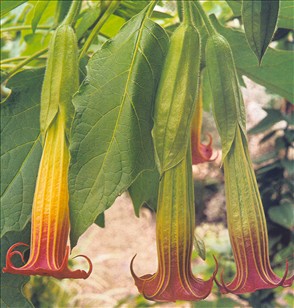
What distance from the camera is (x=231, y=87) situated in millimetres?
523

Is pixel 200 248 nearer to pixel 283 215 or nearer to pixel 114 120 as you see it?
pixel 114 120

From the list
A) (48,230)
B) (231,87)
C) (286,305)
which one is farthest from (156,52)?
(286,305)

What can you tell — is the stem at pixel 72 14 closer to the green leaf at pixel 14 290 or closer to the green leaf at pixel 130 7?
the green leaf at pixel 130 7

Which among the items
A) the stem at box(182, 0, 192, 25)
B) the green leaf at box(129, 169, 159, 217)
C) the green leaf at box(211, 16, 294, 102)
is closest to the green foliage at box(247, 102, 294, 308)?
the green leaf at box(211, 16, 294, 102)

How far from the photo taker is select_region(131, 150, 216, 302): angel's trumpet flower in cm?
49

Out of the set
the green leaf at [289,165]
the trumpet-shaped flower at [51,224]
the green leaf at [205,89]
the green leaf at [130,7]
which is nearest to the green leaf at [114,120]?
the trumpet-shaped flower at [51,224]

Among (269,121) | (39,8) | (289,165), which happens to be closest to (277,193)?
(289,165)

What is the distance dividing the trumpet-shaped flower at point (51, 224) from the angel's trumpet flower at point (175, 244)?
0.06m

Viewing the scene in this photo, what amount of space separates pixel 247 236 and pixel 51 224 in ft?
0.55

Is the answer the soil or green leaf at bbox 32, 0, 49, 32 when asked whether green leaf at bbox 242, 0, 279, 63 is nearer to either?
green leaf at bbox 32, 0, 49, 32

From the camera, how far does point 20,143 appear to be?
2.09ft

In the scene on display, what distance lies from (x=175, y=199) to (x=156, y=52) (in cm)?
14

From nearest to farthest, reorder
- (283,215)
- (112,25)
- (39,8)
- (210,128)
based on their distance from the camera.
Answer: (39,8) < (112,25) < (283,215) < (210,128)

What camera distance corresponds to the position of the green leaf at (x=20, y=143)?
61 cm
